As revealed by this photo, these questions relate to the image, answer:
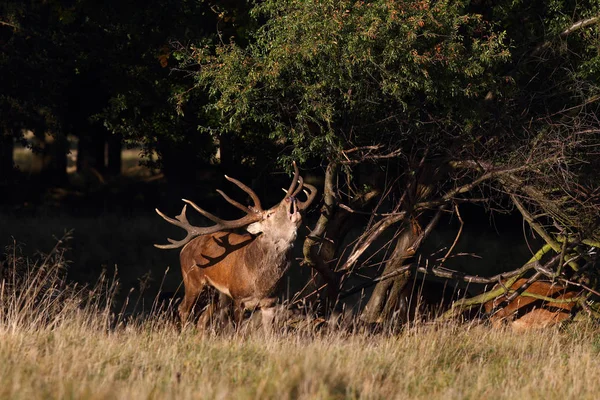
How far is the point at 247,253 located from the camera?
12203 mm

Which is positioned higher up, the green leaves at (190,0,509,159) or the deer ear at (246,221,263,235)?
the green leaves at (190,0,509,159)

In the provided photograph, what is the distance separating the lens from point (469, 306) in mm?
13734

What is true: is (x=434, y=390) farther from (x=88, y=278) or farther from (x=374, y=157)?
(x=88, y=278)

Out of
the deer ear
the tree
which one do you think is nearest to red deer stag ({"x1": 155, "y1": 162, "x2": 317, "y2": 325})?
the deer ear

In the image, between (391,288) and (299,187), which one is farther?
(391,288)

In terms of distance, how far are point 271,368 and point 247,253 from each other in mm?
4849

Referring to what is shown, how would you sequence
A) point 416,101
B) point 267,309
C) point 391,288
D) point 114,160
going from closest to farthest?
point 267,309, point 416,101, point 391,288, point 114,160

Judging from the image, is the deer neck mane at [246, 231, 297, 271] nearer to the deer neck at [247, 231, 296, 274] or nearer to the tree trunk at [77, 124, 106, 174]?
the deer neck at [247, 231, 296, 274]

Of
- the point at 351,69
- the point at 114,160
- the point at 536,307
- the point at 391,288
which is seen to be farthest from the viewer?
the point at 114,160

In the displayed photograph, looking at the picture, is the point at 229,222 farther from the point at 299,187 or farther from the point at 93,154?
the point at 93,154

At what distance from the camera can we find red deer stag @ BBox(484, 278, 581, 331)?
1341 cm

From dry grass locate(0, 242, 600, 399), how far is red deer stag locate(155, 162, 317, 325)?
202cm

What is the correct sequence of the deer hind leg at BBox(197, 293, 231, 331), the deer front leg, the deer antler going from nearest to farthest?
the deer antler < the deer hind leg at BBox(197, 293, 231, 331) < the deer front leg

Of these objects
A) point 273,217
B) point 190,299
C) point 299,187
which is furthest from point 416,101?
point 190,299
